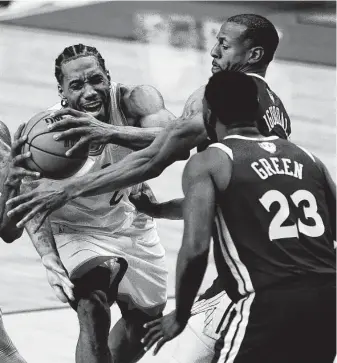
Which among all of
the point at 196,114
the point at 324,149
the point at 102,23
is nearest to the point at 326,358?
the point at 196,114

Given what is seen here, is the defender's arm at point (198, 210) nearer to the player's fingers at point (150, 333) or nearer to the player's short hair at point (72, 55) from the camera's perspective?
the player's fingers at point (150, 333)

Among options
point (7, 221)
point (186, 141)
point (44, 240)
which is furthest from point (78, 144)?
point (7, 221)

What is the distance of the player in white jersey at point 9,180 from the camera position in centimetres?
506

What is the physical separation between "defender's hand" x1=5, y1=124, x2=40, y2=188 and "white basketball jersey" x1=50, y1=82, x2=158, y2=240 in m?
0.52

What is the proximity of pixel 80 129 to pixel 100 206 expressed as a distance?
896mm

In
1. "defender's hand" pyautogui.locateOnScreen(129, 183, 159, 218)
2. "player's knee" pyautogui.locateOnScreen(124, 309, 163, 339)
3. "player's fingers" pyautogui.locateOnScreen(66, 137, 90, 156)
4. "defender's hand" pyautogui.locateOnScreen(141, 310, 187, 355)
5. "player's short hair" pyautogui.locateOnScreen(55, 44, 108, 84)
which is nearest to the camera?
"defender's hand" pyautogui.locateOnScreen(141, 310, 187, 355)

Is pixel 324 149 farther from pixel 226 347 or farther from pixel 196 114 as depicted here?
pixel 226 347

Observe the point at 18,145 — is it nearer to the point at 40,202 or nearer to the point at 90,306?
the point at 40,202

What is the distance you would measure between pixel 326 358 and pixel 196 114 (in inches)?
58.5

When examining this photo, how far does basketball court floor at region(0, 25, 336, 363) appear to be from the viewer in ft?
22.2

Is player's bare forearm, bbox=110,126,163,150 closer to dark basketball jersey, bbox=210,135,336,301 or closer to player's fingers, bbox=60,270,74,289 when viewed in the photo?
player's fingers, bbox=60,270,74,289

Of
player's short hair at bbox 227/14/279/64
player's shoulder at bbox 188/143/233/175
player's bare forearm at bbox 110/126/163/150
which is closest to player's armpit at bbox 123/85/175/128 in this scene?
player's bare forearm at bbox 110/126/163/150

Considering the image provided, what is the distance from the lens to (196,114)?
4918mm

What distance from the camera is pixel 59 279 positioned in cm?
500
